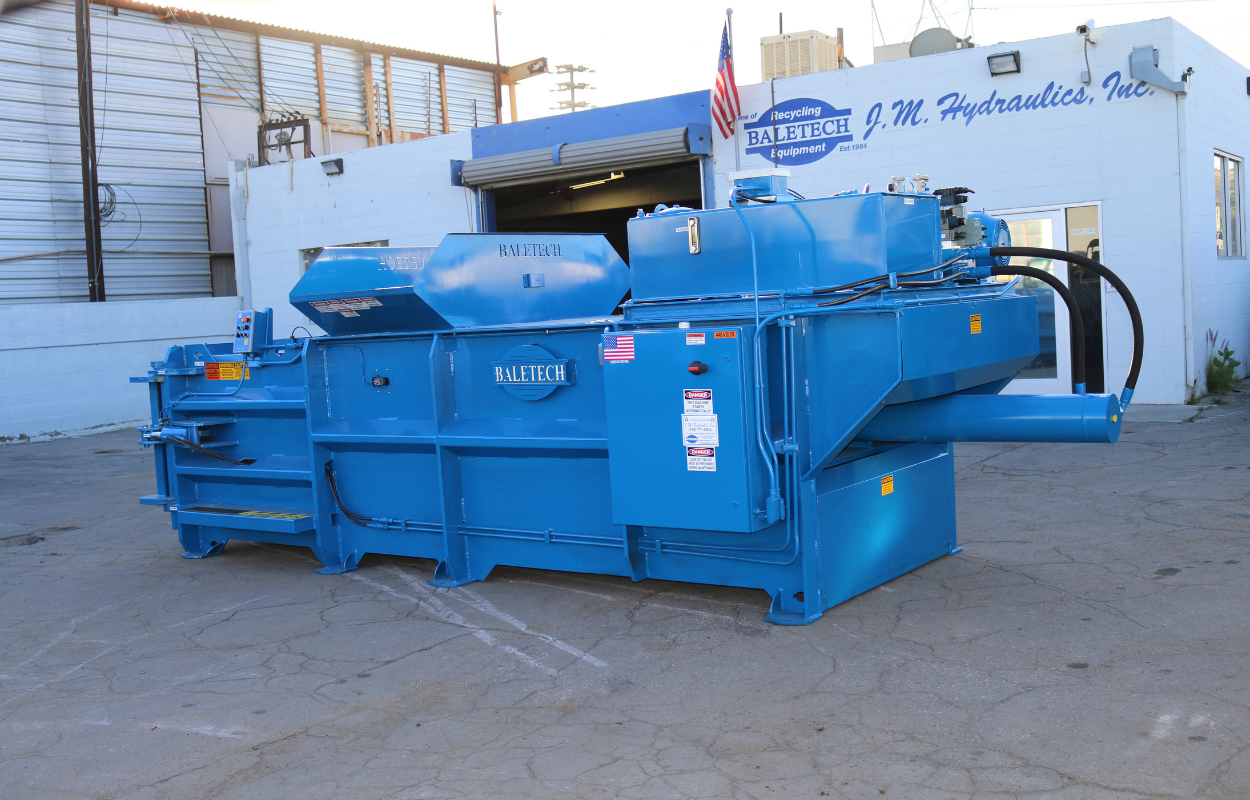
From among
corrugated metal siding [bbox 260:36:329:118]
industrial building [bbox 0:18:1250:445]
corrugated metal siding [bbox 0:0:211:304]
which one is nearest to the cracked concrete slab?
industrial building [bbox 0:18:1250:445]

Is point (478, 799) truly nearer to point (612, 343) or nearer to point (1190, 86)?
point (612, 343)

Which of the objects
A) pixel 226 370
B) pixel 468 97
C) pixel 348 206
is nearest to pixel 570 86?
pixel 468 97

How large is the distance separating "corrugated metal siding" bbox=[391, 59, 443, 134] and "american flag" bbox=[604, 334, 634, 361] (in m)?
21.5

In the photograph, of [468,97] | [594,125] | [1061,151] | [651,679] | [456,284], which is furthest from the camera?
[468,97]

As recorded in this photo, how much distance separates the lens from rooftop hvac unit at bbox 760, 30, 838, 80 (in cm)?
1477

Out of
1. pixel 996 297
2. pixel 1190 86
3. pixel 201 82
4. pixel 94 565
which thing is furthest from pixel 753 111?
pixel 201 82

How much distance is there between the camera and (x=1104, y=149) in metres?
11.6

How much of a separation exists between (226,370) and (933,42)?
9670mm

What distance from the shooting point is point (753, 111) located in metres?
13.7

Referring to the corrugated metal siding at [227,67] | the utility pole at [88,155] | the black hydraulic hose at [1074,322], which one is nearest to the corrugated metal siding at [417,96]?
the corrugated metal siding at [227,67]

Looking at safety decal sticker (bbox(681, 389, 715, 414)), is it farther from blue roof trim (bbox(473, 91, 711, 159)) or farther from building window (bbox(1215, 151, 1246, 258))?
building window (bbox(1215, 151, 1246, 258))

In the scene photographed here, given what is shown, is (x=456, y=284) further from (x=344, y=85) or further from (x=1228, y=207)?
(x=344, y=85)

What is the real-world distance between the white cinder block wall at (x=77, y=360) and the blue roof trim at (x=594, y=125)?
6.08 metres

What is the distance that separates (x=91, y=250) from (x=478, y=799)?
1811cm
